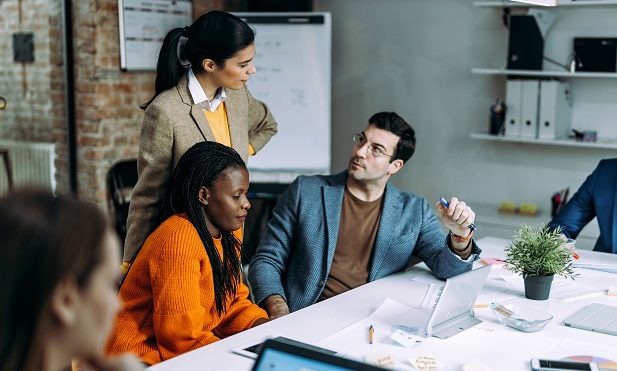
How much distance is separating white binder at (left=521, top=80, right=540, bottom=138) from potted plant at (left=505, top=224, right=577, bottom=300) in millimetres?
2132

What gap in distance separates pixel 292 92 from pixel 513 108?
132 centimetres

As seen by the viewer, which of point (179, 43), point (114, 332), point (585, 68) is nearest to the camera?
point (114, 332)

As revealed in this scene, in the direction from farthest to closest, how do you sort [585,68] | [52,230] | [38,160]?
[38,160] < [585,68] < [52,230]

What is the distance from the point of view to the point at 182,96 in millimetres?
2664

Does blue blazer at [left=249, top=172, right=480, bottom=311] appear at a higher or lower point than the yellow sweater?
lower

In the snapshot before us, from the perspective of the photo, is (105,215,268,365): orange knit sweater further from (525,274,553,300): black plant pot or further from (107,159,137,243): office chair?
(107,159,137,243): office chair

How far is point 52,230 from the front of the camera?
910 mm

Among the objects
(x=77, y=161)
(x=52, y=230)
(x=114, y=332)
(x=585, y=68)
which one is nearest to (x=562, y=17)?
(x=585, y=68)

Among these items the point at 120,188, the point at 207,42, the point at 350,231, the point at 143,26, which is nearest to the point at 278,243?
the point at 350,231

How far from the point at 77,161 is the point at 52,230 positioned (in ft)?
13.0

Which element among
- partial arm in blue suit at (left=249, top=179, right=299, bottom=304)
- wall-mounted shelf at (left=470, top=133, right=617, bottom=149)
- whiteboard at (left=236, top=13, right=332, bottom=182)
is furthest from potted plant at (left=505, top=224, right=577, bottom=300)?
whiteboard at (left=236, top=13, right=332, bottom=182)

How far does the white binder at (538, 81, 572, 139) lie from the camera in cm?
438

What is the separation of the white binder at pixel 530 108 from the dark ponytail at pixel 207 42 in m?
2.25

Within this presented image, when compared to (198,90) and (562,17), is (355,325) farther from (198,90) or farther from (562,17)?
(562,17)
